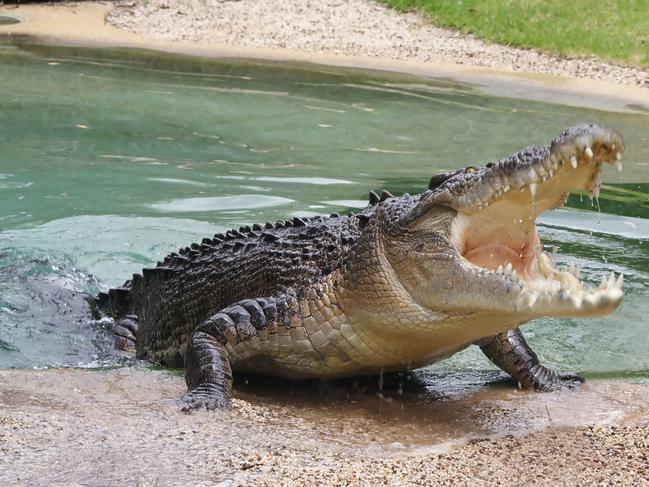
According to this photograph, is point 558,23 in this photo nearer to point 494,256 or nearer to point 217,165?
point 217,165

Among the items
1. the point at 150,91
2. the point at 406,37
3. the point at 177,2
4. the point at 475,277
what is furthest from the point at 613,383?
the point at 177,2

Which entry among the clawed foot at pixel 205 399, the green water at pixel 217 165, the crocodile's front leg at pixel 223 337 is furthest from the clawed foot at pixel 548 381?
the clawed foot at pixel 205 399

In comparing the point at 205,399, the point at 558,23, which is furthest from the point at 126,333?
the point at 558,23

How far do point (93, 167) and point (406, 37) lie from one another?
30.3 feet

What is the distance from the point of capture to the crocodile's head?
11.5 feet

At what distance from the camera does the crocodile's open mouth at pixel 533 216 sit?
349cm

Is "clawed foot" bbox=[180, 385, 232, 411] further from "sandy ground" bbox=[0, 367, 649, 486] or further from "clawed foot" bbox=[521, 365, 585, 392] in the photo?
"clawed foot" bbox=[521, 365, 585, 392]

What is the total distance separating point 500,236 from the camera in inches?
156

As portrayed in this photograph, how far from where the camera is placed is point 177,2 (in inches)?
751

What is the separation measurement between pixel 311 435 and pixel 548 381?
4.68 ft

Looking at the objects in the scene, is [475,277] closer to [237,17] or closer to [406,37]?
[406,37]

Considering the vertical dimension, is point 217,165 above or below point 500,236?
below

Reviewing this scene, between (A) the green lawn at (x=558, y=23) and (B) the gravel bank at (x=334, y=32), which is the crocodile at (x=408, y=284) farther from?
(A) the green lawn at (x=558, y=23)

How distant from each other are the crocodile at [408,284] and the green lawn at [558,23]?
11848 mm
